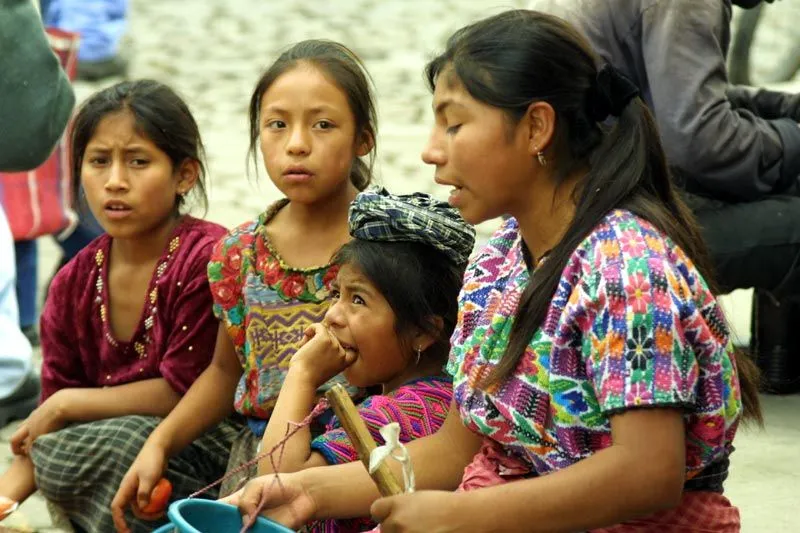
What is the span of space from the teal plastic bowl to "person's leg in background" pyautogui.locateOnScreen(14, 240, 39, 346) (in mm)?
3429

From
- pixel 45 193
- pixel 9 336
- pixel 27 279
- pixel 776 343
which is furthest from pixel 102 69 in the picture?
pixel 776 343

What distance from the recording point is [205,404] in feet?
11.0

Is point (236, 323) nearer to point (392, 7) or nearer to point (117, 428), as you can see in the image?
point (117, 428)

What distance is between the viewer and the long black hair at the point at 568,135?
235 centimetres

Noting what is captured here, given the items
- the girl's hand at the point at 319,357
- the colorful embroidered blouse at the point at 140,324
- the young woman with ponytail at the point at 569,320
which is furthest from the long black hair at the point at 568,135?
the colorful embroidered blouse at the point at 140,324

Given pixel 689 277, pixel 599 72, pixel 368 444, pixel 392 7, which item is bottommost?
pixel 392 7

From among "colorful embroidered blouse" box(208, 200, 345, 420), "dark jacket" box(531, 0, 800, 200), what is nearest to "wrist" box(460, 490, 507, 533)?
"colorful embroidered blouse" box(208, 200, 345, 420)

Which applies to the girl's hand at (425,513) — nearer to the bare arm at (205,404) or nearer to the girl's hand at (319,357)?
the girl's hand at (319,357)

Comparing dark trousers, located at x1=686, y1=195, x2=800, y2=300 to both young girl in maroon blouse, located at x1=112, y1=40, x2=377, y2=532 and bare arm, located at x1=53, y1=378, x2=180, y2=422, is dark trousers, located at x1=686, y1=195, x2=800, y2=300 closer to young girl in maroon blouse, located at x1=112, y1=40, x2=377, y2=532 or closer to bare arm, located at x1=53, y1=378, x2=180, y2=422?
young girl in maroon blouse, located at x1=112, y1=40, x2=377, y2=532

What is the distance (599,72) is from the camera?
240 centimetres

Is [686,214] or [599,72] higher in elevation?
[599,72]

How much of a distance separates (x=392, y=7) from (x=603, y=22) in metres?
8.87

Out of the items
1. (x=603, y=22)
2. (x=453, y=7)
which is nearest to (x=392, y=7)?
(x=453, y=7)

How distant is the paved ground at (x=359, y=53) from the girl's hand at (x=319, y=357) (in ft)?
4.11
